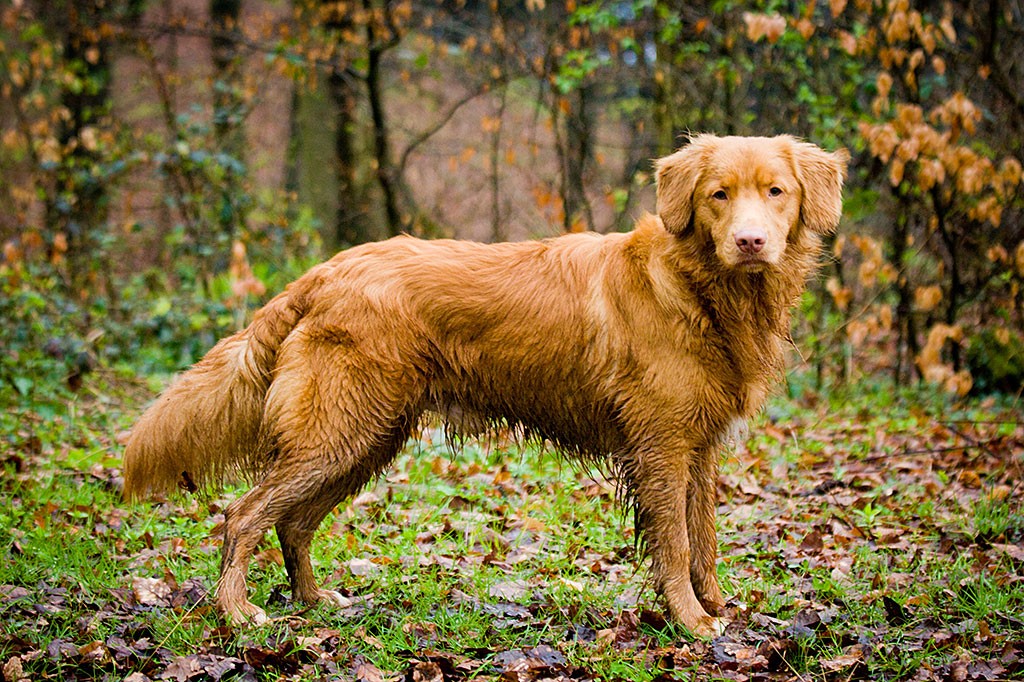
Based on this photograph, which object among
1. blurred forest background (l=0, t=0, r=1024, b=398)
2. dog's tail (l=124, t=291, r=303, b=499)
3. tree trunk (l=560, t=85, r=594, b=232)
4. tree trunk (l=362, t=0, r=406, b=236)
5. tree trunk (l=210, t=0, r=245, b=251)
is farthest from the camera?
tree trunk (l=560, t=85, r=594, b=232)

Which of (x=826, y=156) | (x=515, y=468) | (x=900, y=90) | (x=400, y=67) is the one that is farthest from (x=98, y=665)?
(x=400, y=67)

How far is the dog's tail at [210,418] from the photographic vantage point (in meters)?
4.21

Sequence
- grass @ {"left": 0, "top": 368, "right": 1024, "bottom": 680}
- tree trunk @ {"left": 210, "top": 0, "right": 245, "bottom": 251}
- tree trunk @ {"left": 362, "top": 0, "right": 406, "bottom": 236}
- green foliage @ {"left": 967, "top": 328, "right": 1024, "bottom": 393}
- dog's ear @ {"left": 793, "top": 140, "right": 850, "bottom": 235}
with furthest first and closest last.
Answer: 1. tree trunk @ {"left": 210, "top": 0, "right": 245, "bottom": 251}
2. tree trunk @ {"left": 362, "top": 0, "right": 406, "bottom": 236}
3. green foliage @ {"left": 967, "top": 328, "right": 1024, "bottom": 393}
4. dog's ear @ {"left": 793, "top": 140, "right": 850, "bottom": 235}
5. grass @ {"left": 0, "top": 368, "right": 1024, "bottom": 680}

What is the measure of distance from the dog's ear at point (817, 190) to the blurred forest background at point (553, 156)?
2.32 meters

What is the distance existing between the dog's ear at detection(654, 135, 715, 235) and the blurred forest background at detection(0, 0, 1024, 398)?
2.61 meters

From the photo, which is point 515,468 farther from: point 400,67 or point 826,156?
point 400,67

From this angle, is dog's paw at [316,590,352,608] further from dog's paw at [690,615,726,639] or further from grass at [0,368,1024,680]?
dog's paw at [690,615,726,639]

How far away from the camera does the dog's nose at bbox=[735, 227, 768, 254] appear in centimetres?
369

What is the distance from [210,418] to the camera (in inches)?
166

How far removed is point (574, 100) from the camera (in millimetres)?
11148

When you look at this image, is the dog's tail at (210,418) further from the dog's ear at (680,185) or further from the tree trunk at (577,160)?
the tree trunk at (577,160)

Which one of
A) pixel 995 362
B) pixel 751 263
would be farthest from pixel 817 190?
pixel 995 362

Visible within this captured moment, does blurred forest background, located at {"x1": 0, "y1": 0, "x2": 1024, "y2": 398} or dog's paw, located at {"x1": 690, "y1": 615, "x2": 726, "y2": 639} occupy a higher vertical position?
blurred forest background, located at {"x1": 0, "y1": 0, "x2": 1024, "y2": 398}

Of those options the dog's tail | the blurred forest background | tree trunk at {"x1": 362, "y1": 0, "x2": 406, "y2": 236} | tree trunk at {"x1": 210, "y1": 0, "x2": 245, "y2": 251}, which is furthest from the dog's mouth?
tree trunk at {"x1": 210, "y1": 0, "x2": 245, "y2": 251}
